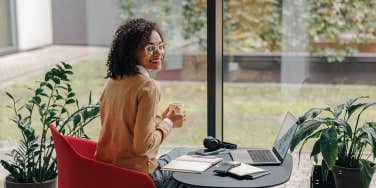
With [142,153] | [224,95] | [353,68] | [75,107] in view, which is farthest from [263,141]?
[142,153]

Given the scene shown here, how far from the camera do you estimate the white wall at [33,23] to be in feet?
13.6

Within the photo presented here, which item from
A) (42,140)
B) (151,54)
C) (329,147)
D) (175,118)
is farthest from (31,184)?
(329,147)

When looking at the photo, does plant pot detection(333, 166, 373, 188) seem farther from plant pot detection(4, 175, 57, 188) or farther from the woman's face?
plant pot detection(4, 175, 57, 188)

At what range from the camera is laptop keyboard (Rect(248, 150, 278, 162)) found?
2942mm

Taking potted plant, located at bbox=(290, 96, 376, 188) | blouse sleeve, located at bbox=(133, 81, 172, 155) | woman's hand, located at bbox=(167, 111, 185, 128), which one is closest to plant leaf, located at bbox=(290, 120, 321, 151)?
potted plant, located at bbox=(290, 96, 376, 188)

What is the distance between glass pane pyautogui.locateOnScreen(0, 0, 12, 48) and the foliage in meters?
1.24

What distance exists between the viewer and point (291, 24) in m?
3.91

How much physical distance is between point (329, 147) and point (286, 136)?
0.22 metres

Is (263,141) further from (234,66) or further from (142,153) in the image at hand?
(142,153)

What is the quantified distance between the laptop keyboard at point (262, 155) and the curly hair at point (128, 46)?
75 centimetres

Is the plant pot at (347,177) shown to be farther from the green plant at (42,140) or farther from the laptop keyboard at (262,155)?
the green plant at (42,140)

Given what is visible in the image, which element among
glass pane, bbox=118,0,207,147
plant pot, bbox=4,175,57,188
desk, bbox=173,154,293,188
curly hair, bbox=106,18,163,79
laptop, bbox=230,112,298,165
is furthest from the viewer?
glass pane, bbox=118,0,207,147

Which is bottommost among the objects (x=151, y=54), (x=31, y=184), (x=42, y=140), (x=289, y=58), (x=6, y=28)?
(x=31, y=184)

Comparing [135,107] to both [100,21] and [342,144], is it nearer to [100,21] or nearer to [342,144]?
[342,144]
